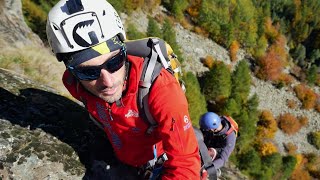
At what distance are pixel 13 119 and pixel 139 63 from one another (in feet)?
9.28

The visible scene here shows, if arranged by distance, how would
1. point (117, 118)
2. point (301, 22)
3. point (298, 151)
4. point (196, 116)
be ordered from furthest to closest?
point (301, 22) < point (298, 151) < point (196, 116) < point (117, 118)

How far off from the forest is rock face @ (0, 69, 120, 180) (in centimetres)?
2738

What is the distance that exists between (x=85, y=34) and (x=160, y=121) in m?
1.34

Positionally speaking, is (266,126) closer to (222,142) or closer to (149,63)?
(222,142)

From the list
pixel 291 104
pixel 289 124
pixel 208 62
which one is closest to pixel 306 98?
pixel 291 104

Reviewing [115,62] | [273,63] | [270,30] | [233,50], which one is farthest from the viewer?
[270,30]

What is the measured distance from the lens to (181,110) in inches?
168

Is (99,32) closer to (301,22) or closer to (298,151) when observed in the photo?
(298,151)

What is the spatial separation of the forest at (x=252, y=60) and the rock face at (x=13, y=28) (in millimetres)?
18876

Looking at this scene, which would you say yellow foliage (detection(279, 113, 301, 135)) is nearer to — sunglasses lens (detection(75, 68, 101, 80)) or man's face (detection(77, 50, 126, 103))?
man's face (detection(77, 50, 126, 103))

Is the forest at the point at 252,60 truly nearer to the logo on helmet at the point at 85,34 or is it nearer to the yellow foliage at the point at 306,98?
the yellow foliage at the point at 306,98

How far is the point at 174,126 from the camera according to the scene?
4.25 metres

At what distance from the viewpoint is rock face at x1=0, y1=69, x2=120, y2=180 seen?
5468 mm

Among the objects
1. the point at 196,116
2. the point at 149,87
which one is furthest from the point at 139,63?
the point at 196,116
